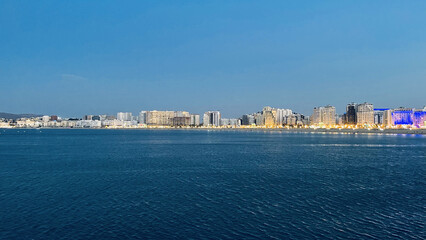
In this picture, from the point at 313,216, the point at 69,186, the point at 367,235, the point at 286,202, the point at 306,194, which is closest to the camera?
the point at 367,235

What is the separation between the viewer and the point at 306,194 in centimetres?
2444

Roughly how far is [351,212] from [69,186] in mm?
22075

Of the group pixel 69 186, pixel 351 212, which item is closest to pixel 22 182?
pixel 69 186

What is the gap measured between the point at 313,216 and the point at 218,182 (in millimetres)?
11911

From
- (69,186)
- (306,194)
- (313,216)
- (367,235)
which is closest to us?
(367,235)

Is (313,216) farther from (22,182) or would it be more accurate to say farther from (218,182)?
(22,182)

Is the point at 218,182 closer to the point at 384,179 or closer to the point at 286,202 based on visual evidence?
the point at 286,202

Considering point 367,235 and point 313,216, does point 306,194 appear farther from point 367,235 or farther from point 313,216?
point 367,235

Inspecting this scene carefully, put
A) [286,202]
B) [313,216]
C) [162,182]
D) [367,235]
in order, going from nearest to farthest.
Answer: [367,235], [313,216], [286,202], [162,182]

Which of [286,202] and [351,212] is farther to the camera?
[286,202]

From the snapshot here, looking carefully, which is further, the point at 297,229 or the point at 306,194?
the point at 306,194

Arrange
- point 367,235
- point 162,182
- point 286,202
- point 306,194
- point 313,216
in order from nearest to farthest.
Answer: point 367,235 < point 313,216 < point 286,202 < point 306,194 < point 162,182

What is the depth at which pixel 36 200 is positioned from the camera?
74.8 ft

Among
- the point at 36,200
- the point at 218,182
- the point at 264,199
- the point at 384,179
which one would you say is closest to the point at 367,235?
the point at 264,199
